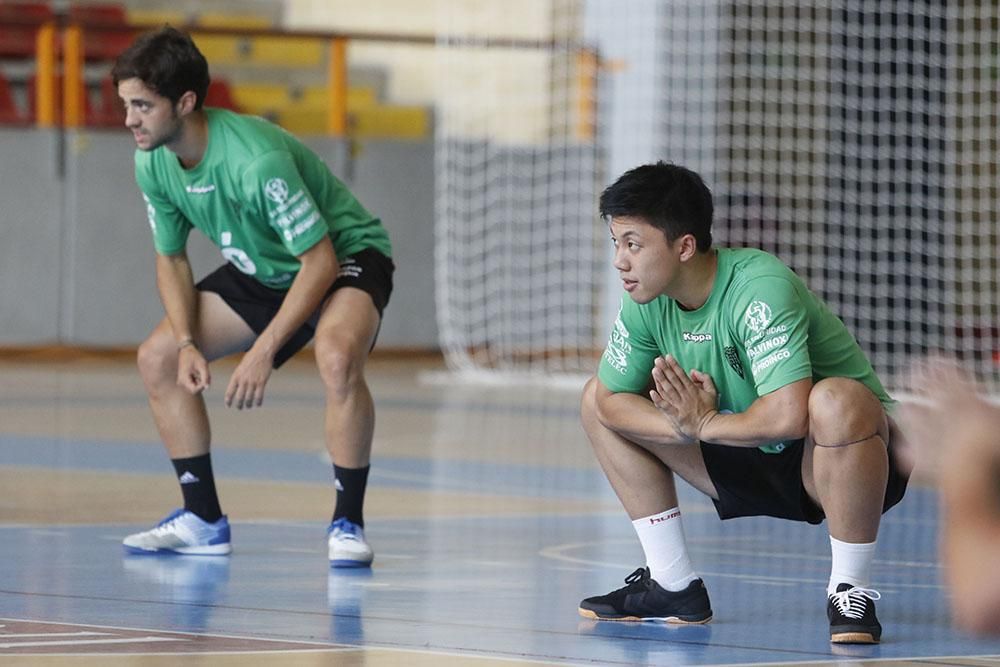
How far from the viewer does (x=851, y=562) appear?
4.05m

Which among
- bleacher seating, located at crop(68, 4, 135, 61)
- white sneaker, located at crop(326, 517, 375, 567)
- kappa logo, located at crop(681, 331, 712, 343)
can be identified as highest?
bleacher seating, located at crop(68, 4, 135, 61)

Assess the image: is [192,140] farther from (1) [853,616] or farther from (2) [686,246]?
(1) [853,616]

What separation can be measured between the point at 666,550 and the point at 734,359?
1.54 ft

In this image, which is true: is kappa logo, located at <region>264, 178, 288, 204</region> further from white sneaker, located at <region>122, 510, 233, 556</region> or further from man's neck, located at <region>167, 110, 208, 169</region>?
white sneaker, located at <region>122, 510, 233, 556</region>

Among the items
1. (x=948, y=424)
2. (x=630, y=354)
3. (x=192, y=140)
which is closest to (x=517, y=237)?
(x=192, y=140)

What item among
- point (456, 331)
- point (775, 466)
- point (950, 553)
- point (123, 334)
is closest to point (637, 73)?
point (456, 331)

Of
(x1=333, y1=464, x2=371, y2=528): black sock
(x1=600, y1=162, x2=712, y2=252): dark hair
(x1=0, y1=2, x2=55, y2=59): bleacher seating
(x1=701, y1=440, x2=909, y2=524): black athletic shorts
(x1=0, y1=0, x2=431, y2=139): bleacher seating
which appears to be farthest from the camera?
(x1=0, y1=2, x2=55, y2=59): bleacher seating

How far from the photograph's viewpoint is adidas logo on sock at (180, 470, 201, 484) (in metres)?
5.29

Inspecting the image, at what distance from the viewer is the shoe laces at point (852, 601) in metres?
4.01

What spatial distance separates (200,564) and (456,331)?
28.0 ft

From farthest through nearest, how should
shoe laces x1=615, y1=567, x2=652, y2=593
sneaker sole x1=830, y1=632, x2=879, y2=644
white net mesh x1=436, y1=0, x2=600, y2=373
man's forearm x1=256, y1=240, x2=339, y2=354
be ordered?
white net mesh x1=436, y1=0, x2=600, y2=373 → man's forearm x1=256, y1=240, x2=339, y2=354 → shoe laces x1=615, y1=567, x2=652, y2=593 → sneaker sole x1=830, y1=632, x2=879, y2=644

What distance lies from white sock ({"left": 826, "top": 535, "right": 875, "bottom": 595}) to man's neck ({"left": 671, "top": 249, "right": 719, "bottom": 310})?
583 millimetres

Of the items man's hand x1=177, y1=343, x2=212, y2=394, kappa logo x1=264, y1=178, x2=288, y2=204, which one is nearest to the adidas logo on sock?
man's hand x1=177, y1=343, x2=212, y2=394

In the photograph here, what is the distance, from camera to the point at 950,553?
2014 millimetres
